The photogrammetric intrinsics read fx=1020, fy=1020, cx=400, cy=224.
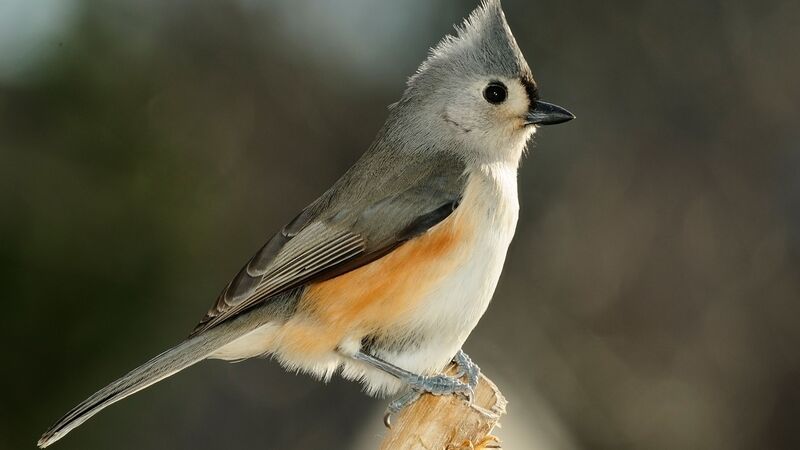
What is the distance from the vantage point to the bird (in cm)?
369

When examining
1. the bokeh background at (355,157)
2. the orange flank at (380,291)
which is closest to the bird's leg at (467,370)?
the orange flank at (380,291)

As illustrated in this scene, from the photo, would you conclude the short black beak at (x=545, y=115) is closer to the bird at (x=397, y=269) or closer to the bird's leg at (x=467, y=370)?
the bird at (x=397, y=269)

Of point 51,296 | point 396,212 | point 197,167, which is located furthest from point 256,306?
point 197,167

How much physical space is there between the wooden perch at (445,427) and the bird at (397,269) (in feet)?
0.45

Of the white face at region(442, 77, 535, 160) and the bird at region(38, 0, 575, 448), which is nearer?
the bird at region(38, 0, 575, 448)

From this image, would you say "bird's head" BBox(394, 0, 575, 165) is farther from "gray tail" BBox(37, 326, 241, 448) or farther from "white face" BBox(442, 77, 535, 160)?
"gray tail" BBox(37, 326, 241, 448)

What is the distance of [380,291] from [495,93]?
3.36ft

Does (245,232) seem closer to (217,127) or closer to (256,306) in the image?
(217,127)

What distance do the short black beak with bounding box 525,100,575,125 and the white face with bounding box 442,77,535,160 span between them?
26 millimetres

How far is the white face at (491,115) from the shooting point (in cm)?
415

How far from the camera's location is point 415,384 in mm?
3688

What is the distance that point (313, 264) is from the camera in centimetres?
380

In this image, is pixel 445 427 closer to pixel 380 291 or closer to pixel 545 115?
pixel 380 291

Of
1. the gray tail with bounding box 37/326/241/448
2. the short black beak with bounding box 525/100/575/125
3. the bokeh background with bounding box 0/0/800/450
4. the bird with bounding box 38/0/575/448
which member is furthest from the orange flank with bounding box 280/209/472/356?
the bokeh background with bounding box 0/0/800/450
